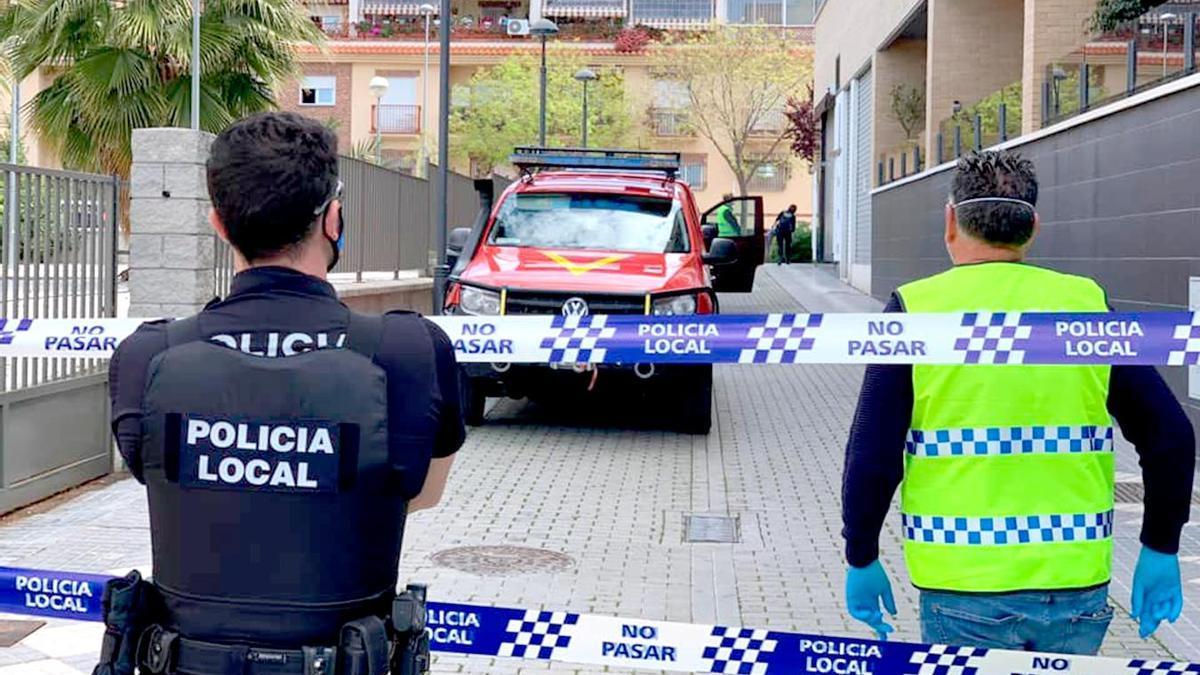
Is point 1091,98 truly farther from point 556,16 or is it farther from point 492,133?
point 556,16

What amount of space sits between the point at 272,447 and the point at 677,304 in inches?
353

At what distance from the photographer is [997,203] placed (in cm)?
345

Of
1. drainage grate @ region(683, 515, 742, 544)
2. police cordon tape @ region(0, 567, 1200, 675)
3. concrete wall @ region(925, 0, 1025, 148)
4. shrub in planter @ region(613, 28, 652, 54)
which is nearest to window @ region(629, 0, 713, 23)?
shrub in planter @ region(613, 28, 652, 54)

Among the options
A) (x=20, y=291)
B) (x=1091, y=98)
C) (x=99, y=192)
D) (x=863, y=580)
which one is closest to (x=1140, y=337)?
(x=863, y=580)

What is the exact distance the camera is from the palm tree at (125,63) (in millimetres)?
21297

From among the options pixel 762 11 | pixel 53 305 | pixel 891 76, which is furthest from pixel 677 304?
pixel 762 11

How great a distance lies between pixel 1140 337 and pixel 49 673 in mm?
4083

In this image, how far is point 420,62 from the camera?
63375mm

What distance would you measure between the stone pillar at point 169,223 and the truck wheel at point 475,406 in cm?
256

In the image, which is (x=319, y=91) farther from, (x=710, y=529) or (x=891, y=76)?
(x=710, y=529)

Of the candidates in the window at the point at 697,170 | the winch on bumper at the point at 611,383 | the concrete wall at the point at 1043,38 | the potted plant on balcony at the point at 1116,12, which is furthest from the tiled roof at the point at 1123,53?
the window at the point at 697,170

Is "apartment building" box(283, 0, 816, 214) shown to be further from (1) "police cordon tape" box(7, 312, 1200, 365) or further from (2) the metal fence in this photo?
(1) "police cordon tape" box(7, 312, 1200, 365)

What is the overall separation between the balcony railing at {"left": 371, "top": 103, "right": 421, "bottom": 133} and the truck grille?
5309 cm

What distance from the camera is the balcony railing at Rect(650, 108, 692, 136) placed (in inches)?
2466
